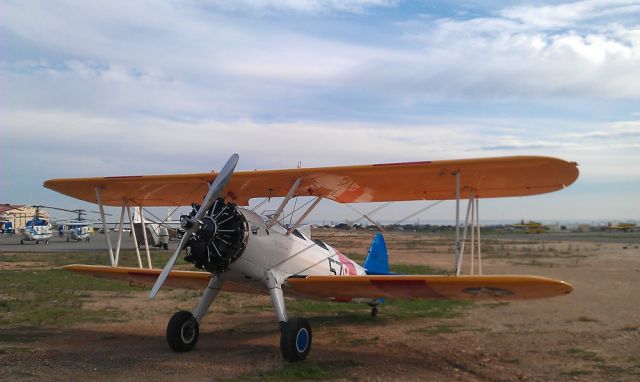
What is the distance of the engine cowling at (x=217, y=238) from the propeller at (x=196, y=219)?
0.05 metres

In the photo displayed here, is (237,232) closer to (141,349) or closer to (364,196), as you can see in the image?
(141,349)

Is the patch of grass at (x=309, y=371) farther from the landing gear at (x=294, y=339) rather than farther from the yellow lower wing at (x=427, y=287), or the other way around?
the yellow lower wing at (x=427, y=287)

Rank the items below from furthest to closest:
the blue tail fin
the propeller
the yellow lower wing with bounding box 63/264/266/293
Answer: the blue tail fin < the yellow lower wing with bounding box 63/264/266/293 < the propeller

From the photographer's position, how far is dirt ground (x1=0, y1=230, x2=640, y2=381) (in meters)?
6.53

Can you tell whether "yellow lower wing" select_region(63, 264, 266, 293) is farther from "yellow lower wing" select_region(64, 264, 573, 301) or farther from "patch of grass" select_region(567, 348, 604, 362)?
"patch of grass" select_region(567, 348, 604, 362)

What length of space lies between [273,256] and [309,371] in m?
2.00

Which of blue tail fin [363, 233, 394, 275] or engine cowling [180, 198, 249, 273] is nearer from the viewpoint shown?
engine cowling [180, 198, 249, 273]

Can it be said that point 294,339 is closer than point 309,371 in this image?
No

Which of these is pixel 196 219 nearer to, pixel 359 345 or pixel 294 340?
pixel 294 340

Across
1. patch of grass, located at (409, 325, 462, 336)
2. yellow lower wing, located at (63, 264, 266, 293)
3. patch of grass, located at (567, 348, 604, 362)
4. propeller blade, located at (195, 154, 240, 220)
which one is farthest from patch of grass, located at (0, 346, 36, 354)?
patch of grass, located at (567, 348, 604, 362)

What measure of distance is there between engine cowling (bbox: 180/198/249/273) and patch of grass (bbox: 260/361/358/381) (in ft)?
5.25

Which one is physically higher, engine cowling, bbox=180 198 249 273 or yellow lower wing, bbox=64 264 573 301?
engine cowling, bbox=180 198 249 273

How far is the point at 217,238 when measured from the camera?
7129 mm

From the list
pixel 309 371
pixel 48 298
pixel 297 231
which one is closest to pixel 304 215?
pixel 297 231
